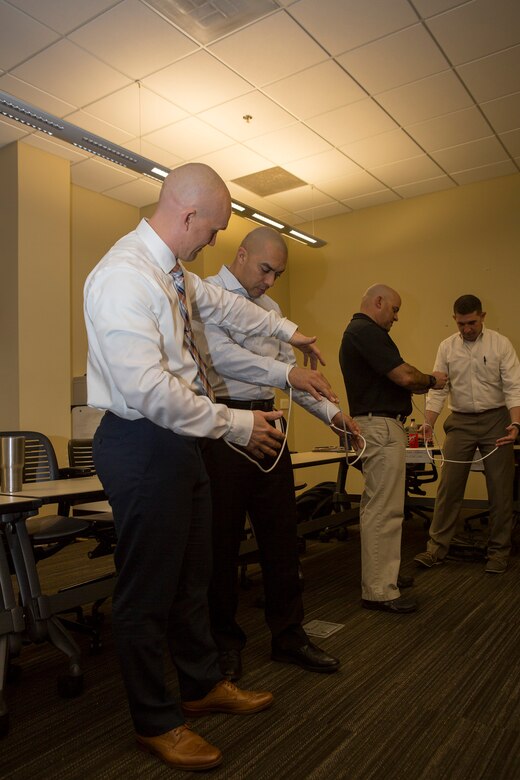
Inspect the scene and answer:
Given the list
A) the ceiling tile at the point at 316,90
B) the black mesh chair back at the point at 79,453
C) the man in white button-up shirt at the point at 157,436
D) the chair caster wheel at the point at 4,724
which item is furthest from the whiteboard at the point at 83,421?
the man in white button-up shirt at the point at 157,436

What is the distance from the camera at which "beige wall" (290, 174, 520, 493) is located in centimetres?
A: 624

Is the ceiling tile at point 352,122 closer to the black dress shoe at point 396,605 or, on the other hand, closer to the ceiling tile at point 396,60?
the ceiling tile at point 396,60

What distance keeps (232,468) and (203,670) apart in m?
0.62

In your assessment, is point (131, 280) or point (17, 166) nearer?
point (131, 280)

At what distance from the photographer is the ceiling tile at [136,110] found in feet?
14.8

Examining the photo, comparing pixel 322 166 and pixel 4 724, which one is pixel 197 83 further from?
pixel 4 724

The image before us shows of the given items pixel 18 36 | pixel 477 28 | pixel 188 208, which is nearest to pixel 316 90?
pixel 477 28

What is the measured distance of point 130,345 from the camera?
137 centimetres

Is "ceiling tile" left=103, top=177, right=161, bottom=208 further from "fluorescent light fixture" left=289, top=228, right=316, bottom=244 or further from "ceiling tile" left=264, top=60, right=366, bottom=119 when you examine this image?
"ceiling tile" left=264, top=60, right=366, bottom=119

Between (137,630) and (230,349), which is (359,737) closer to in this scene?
(137,630)

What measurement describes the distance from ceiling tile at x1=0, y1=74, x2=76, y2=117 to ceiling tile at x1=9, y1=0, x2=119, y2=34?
74cm

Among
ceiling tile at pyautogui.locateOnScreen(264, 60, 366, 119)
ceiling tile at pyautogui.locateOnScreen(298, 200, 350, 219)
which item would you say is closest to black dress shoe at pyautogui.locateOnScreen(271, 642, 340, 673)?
ceiling tile at pyautogui.locateOnScreen(264, 60, 366, 119)

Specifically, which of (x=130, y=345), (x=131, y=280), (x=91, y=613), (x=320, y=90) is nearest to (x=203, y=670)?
(x=130, y=345)

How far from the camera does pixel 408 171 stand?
6102 mm
